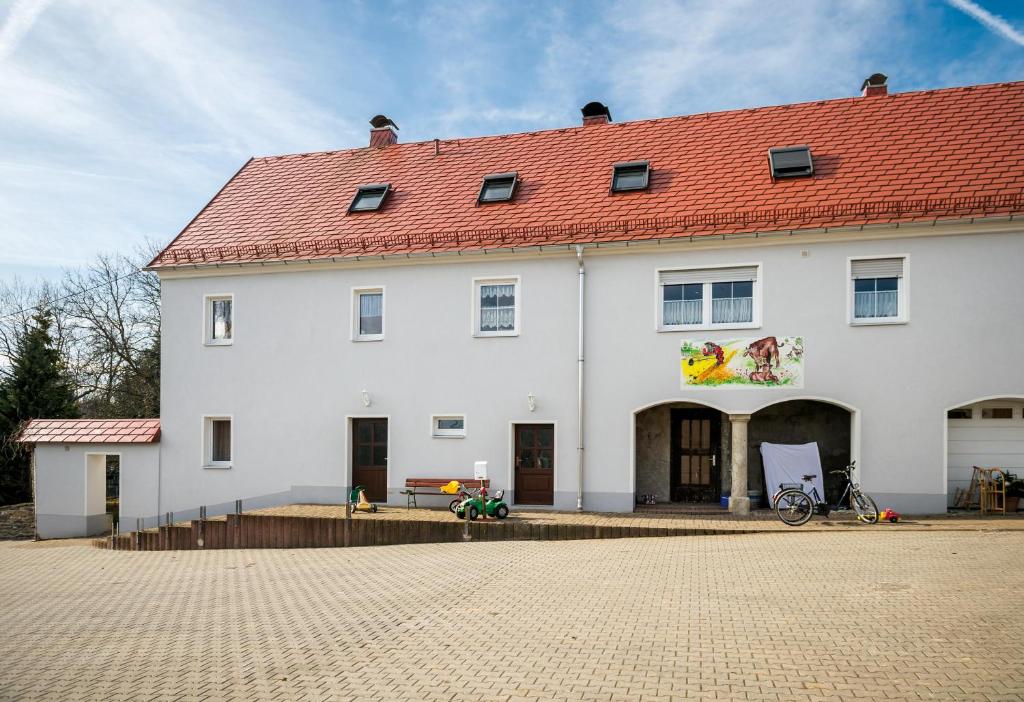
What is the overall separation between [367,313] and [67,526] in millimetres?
9522

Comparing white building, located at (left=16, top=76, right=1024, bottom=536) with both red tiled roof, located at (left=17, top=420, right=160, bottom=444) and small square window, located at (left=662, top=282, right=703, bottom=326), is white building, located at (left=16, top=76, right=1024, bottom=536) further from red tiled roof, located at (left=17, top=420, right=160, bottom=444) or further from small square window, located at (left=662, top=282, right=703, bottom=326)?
red tiled roof, located at (left=17, top=420, right=160, bottom=444)

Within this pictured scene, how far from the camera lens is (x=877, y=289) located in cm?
1503

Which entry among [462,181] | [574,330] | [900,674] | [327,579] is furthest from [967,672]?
[462,181]

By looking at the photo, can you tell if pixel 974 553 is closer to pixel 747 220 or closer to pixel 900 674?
pixel 900 674

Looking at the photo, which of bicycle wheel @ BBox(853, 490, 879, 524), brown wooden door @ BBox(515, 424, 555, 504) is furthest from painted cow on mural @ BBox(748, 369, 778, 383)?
brown wooden door @ BBox(515, 424, 555, 504)

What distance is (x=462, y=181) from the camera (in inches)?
769

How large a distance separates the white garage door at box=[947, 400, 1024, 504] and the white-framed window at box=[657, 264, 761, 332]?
4436 mm

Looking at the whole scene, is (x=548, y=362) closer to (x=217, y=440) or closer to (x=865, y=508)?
(x=865, y=508)

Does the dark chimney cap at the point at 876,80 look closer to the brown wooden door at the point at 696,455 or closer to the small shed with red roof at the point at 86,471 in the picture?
the brown wooden door at the point at 696,455

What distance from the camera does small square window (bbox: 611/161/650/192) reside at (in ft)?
57.8

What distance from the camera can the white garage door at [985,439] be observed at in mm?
15000

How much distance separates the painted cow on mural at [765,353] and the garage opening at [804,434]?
4.90 feet

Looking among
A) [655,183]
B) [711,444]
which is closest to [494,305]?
[655,183]

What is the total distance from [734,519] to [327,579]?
308 inches
